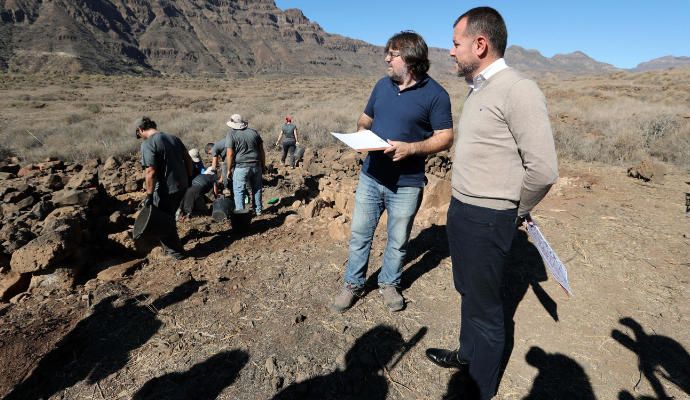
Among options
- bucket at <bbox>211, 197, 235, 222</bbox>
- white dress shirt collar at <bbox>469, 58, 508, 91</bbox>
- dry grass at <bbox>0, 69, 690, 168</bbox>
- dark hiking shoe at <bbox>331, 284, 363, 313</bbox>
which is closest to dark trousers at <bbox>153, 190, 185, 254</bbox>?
bucket at <bbox>211, 197, 235, 222</bbox>

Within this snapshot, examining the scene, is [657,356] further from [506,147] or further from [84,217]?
[84,217]

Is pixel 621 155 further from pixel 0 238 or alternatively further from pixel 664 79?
pixel 664 79

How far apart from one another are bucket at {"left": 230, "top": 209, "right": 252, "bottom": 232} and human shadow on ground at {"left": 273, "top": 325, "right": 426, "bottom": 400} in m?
2.91

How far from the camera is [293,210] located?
21.0ft

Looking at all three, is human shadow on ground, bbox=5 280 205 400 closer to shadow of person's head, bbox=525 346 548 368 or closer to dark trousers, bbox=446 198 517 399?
dark trousers, bbox=446 198 517 399

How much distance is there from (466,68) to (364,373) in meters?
2.03

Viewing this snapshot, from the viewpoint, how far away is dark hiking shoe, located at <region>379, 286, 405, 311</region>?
10.4 ft

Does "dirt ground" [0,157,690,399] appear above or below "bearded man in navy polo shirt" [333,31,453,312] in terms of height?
below

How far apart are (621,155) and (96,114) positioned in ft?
71.0

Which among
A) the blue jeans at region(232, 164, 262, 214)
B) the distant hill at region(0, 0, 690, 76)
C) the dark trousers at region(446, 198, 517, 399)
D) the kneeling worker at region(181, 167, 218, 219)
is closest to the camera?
the dark trousers at region(446, 198, 517, 399)

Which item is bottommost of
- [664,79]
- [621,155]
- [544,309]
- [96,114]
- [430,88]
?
[96,114]

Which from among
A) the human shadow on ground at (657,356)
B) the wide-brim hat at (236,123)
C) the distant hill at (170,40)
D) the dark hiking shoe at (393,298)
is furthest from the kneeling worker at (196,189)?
the distant hill at (170,40)

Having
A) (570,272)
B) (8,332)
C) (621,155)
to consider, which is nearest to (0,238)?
(8,332)

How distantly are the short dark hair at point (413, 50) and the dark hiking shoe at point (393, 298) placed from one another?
69.2 inches
